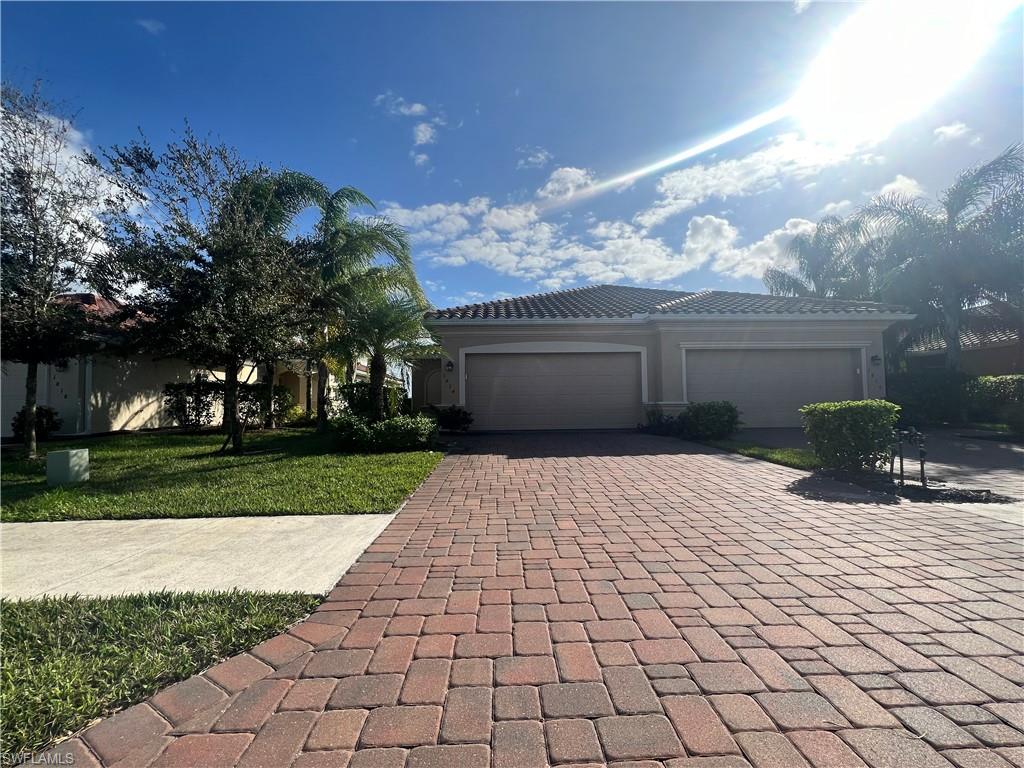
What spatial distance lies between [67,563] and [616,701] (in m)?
4.82

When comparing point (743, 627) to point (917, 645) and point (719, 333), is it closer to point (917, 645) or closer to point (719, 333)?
point (917, 645)

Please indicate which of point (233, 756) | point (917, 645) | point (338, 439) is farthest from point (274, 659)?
point (338, 439)

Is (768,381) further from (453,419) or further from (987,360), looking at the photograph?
(987,360)

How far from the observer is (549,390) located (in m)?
14.6

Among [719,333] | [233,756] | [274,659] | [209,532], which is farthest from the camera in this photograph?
[719,333]

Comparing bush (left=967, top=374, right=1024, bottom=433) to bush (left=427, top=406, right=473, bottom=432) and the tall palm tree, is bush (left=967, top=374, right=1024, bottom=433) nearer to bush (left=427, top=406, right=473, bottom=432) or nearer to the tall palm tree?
the tall palm tree

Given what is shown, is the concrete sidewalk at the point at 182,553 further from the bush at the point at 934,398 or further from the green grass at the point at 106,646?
the bush at the point at 934,398

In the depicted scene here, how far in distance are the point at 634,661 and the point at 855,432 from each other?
6.25m

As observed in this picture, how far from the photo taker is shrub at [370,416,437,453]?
34.2ft

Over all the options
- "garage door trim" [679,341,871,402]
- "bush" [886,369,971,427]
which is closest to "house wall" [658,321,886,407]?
"garage door trim" [679,341,871,402]

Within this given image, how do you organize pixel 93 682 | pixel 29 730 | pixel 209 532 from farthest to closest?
pixel 209 532 < pixel 93 682 < pixel 29 730

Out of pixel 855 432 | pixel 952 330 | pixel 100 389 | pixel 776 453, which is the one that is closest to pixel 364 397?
pixel 100 389

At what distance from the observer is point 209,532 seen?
502 cm

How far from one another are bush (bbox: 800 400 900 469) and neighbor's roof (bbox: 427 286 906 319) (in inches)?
284
